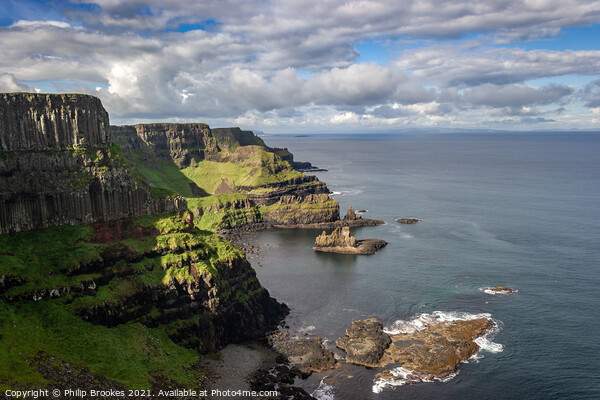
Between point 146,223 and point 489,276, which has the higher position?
point 146,223

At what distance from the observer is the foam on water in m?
81.8

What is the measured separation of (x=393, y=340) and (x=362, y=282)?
117ft

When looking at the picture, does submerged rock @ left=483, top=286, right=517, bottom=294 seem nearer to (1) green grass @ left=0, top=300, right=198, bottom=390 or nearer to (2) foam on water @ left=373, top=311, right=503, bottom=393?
(2) foam on water @ left=373, top=311, right=503, bottom=393

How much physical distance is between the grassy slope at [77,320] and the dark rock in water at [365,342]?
98.6 ft

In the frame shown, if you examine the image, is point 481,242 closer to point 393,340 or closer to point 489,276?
point 489,276

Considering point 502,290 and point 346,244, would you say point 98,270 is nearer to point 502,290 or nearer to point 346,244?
point 346,244

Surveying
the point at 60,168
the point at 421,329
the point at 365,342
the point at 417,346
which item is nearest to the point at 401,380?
the point at 417,346

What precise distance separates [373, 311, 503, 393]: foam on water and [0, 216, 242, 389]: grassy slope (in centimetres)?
3536

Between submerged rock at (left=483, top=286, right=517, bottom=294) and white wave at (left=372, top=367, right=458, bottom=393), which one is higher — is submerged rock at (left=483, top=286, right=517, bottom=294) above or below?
above

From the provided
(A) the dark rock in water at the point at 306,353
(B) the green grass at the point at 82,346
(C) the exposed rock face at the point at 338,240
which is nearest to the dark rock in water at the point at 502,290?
(A) the dark rock in water at the point at 306,353

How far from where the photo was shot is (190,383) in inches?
2975

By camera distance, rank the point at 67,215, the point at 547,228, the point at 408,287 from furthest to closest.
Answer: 1. the point at 547,228
2. the point at 408,287
3. the point at 67,215

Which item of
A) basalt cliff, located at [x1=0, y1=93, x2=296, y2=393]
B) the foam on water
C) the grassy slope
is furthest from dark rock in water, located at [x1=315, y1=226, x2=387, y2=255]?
the grassy slope

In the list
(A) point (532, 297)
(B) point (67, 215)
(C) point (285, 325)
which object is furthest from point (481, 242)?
(B) point (67, 215)
